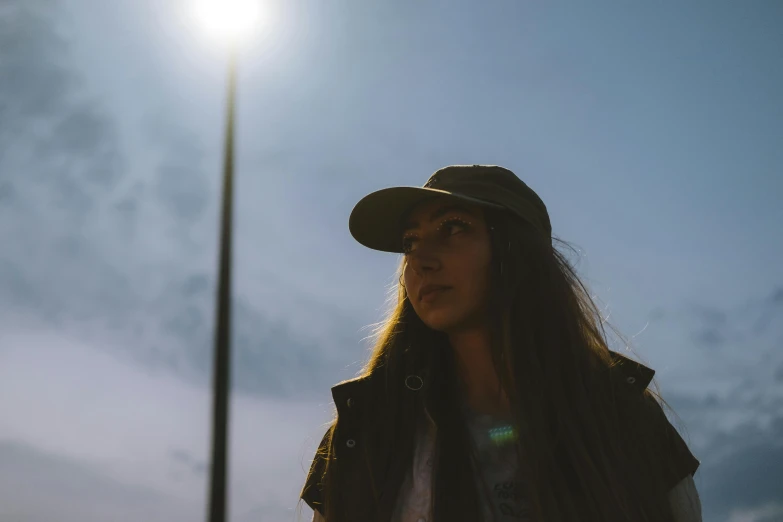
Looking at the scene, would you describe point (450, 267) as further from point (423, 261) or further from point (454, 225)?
point (454, 225)

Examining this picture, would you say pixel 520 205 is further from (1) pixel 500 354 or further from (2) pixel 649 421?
(2) pixel 649 421

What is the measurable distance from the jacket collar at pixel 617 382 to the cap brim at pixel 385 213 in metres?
0.76

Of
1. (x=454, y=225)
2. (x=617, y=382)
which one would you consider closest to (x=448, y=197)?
(x=454, y=225)

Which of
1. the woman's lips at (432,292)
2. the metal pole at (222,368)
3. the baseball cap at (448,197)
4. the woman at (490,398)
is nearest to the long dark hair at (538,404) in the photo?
the woman at (490,398)

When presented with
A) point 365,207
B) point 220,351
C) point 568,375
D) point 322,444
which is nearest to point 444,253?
point 365,207

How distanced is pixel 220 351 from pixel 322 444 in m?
1.37

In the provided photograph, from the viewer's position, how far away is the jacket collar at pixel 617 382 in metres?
3.09

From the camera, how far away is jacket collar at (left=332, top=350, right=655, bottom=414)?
3.09 m

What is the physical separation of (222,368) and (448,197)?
211 cm

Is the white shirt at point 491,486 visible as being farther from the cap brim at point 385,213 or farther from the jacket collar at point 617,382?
the cap brim at point 385,213

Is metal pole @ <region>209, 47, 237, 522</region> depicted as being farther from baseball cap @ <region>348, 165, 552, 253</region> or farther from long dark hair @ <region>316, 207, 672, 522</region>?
baseball cap @ <region>348, 165, 552, 253</region>

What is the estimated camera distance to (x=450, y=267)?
3.13 metres

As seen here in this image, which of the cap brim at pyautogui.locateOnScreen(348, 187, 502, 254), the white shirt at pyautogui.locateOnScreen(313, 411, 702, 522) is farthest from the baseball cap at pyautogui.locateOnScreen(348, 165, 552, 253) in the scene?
the white shirt at pyautogui.locateOnScreen(313, 411, 702, 522)

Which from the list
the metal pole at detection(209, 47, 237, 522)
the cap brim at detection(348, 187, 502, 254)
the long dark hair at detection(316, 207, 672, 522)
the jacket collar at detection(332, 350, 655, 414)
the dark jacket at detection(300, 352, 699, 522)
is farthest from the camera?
the metal pole at detection(209, 47, 237, 522)
